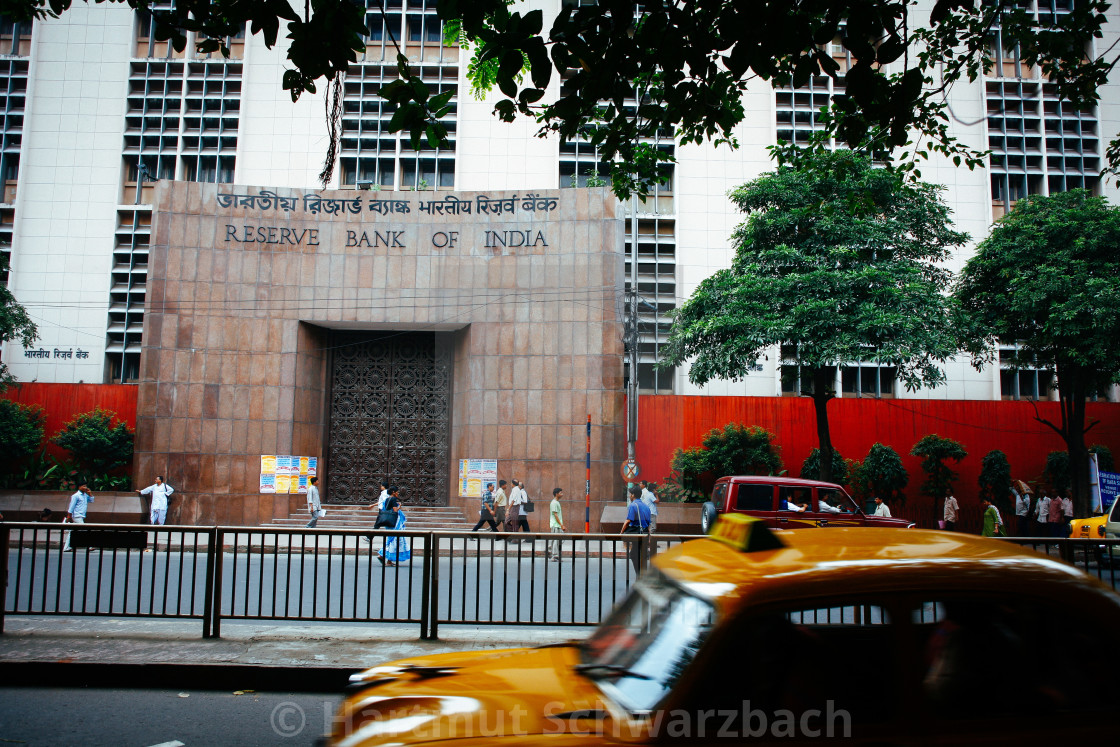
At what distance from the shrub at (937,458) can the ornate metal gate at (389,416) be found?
1438 centimetres

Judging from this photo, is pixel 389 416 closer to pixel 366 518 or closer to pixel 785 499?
pixel 366 518

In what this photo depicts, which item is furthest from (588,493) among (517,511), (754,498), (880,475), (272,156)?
(272,156)

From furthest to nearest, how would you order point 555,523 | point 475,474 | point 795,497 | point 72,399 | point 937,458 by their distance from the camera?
1. point 72,399
2. point 937,458
3. point 475,474
4. point 555,523
5. point 795,497

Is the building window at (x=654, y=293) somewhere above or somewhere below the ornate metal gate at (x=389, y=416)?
above

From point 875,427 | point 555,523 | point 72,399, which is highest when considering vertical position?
point 72,399

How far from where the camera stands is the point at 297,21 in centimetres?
446

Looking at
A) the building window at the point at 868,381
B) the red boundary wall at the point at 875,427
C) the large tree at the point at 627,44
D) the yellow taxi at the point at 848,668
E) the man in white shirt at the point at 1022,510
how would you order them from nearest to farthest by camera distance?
the yellow taxi at the point at 848,668 < the large tree at the point at 627,44 < the man in white shirt at the point at 1022,510 < the red boundary wall at the point at 875,427 < the building window at the point at 868,381

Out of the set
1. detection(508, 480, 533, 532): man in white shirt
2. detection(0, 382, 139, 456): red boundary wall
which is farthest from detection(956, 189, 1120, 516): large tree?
detection(0, 382, 139, 456): red boundary wall

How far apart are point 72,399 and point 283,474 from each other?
9780 millimetres

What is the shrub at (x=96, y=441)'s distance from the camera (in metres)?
22.0

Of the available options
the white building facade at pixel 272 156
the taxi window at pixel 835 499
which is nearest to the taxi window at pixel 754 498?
the taxi window at pixel 835 499

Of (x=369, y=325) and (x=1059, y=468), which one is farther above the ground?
(x=369, y=325)

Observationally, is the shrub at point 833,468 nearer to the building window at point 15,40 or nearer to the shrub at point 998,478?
the shrub at point 998,478

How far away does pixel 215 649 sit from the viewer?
619 cm
